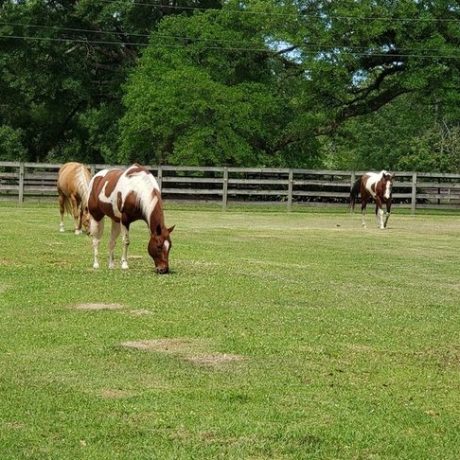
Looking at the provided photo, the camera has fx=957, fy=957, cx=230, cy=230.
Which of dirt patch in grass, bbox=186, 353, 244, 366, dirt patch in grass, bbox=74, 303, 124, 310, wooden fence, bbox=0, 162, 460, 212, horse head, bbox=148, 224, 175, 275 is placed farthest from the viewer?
wooden fence, bbox=0, 162, 460, 212

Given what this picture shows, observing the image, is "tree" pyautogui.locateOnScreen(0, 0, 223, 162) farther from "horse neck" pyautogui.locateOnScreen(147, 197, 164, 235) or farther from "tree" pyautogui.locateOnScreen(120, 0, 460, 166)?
"horse neck" pyautogui.locateOnScreen(147, 197, 164, 235)

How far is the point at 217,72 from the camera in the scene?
1582 inches

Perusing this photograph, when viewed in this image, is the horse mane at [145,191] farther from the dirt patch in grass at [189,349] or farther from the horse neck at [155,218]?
the dirt patch in grass at [189,349]

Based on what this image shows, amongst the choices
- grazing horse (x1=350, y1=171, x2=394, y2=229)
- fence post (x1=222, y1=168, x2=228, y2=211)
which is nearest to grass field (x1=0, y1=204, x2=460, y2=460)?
grazing horse (x1=350, y1=171, x2=394, y2=229)

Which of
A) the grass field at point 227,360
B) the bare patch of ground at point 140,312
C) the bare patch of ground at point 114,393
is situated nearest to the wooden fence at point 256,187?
the grass field at point 227,360

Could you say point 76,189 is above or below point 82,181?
below

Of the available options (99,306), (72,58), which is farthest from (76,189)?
(72,58)

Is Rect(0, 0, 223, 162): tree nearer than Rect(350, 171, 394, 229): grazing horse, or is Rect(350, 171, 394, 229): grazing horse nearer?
Rect(350, 171, 394, 229): grazing horse

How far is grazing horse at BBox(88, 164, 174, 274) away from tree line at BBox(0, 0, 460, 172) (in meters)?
23.5

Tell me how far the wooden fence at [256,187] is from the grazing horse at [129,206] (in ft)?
70.6

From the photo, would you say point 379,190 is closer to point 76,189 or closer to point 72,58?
point 76,189

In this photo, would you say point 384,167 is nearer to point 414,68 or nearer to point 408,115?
point 408,115

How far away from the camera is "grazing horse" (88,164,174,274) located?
13.6 m

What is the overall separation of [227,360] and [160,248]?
19.5ft
